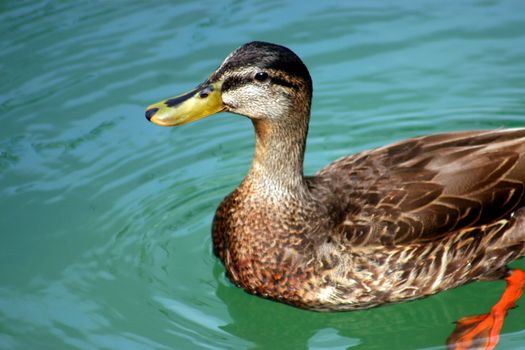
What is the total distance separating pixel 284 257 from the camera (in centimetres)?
540

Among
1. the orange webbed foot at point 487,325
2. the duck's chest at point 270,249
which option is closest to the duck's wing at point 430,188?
the duck's chest at point 270,249

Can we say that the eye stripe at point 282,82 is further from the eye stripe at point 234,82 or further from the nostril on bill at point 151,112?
the nostril on bill at point 151,112

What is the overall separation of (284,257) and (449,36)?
12.4ft

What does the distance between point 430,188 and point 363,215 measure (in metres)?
0.44

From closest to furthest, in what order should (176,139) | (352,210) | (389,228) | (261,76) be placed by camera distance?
(261,76) → (389,228) → (352,210) → (176,139)

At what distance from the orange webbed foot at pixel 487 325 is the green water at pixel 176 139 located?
69mm

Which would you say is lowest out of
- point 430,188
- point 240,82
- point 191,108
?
point 430,188

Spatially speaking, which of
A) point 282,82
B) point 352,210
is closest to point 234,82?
point 282,82

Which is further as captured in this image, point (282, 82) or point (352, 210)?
point (352, 210)

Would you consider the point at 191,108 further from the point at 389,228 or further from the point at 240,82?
the point at 389,228

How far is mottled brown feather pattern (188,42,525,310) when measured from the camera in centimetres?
524

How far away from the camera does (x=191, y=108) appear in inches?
200

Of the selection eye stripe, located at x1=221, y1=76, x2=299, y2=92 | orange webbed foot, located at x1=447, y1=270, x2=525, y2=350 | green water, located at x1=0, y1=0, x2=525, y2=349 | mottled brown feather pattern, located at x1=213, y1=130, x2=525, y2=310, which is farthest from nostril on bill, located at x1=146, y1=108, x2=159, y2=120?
orange webbed foot, located at x1=447, y1=270, x2=525, y2=350

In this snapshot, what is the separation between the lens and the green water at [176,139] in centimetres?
542
